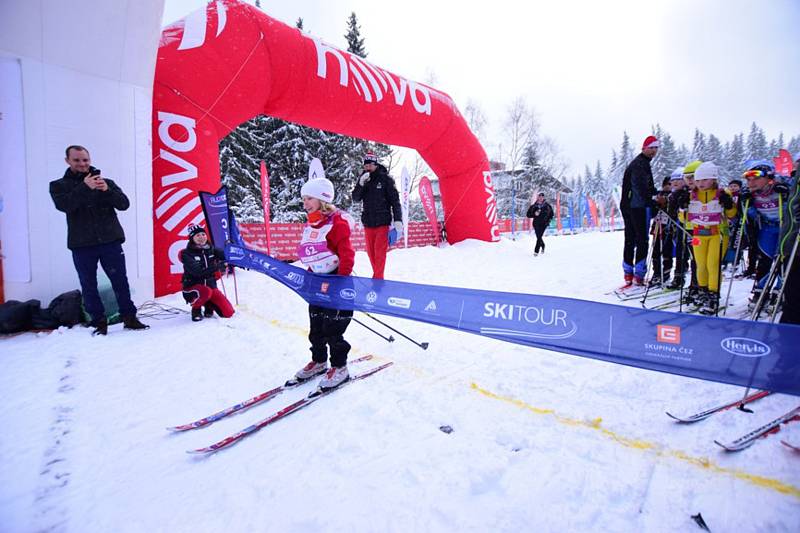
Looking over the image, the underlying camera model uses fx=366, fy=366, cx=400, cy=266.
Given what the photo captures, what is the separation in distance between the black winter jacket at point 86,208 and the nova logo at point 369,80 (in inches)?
192

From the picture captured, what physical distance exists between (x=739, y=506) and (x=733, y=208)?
3.87m

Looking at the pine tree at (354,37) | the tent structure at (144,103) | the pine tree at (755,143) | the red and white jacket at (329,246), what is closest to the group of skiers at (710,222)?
the red and white jacket at (329,246)

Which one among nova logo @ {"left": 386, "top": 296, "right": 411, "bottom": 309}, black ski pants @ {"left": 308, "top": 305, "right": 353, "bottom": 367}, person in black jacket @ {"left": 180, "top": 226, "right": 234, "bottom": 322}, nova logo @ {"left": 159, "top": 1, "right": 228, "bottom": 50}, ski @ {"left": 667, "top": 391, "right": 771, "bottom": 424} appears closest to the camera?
ski @ {"left": 667, "top": 391, "right": 771, "bottom": 424}

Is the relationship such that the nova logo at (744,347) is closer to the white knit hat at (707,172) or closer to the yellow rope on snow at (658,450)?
the yellow rope on snow at (658,450)

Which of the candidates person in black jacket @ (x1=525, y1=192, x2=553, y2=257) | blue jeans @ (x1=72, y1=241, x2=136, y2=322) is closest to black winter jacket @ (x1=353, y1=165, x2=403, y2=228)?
blue jeans @ (x1=72, y1=241, x2=136, y2=322)

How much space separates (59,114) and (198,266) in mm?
2424

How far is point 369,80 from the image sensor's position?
8.34 meters

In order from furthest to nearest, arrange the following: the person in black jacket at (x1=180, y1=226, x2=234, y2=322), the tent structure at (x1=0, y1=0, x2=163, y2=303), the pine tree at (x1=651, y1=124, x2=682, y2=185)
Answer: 1. the pine tree at (x1=651, y1=124, x2=682, y2=185)
2. the person in black jacket at (x1=180, y1=226, x2=234, y2=322)
3. the tent structure at (x1=0, y1=0, x2=163, y2=303)

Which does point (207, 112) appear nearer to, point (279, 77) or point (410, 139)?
point (279, 77)

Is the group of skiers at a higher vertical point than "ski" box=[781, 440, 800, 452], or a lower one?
higher

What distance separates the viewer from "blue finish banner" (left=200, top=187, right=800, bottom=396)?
165 centimetres

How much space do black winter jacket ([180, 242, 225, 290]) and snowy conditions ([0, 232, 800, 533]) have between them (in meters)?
1.38

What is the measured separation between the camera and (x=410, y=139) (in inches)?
401

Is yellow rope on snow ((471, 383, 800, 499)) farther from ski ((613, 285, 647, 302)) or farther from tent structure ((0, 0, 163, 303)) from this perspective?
tent structure ((0, 0, 163, 303))
